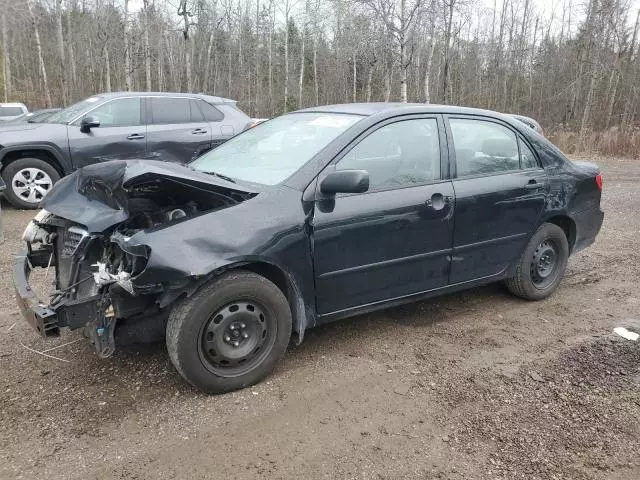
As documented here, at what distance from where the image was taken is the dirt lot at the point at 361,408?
2.63 meters

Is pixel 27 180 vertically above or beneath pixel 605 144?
above

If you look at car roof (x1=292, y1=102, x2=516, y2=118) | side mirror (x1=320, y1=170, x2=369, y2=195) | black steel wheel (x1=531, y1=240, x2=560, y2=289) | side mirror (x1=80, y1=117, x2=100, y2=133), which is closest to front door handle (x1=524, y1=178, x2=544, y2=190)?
black steel wheel (x1=531, y1=240, x2=560, y2=289)

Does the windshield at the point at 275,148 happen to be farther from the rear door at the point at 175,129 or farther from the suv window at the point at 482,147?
the rear door at the point at 175,129

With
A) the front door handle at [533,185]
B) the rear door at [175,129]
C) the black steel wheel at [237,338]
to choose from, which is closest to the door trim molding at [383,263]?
the black steel wheel at [237,338]

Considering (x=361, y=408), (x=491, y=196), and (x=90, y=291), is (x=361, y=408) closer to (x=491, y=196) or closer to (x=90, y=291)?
(x=90, y=291)

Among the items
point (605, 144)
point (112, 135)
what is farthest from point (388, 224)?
point (605, 144)

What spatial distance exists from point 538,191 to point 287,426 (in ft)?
9.81

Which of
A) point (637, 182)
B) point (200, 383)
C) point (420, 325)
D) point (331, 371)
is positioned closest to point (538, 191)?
point (420, 325)

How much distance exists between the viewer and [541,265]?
485 cm

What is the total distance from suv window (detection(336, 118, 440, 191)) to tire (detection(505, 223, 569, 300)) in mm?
1342

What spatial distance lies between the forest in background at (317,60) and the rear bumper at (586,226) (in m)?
23.8

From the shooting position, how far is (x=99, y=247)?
3197 mm

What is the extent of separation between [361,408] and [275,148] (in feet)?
6.38

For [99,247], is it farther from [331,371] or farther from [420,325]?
[420,325]
